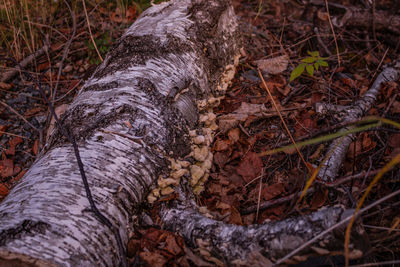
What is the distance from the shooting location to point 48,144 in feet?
5.94

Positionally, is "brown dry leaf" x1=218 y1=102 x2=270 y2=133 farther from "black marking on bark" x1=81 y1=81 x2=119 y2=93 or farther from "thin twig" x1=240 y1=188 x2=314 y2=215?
"black marking on bark" x1=81 y1=81 x2=119 y2=93

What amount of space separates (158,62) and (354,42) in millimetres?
2974

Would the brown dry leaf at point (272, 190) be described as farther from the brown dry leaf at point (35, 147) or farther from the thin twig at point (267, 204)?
the brown dry leaf at point (35, 147)

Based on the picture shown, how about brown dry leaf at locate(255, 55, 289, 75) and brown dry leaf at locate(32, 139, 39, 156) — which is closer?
brown dry leaf at locate(32, 139, 39, 156)

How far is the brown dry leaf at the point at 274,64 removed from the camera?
3.34 meters

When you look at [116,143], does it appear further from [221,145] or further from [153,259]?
[221,145]

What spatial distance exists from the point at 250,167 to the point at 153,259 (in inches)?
42.5

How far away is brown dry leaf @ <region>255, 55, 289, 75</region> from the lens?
3.34m

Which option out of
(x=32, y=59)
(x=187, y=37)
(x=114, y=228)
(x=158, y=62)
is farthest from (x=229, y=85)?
(x=32, y=59)

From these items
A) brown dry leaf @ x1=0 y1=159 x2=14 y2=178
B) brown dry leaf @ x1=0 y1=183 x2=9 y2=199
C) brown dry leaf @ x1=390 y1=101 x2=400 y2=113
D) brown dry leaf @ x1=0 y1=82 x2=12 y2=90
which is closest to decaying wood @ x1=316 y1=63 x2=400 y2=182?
brown dry leaf @ x1=390 y1=101 x2=400 y2=113

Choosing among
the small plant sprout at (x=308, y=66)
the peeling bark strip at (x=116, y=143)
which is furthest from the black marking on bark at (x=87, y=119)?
the small plant sprout at (x=308, y=66)

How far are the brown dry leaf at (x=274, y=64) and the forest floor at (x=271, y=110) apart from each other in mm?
12

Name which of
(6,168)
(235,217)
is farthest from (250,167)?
(6,168)

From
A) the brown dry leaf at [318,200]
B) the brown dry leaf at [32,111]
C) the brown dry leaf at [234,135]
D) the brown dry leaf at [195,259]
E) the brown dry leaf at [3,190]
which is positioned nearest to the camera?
the brown dry leaf at [195,259]
